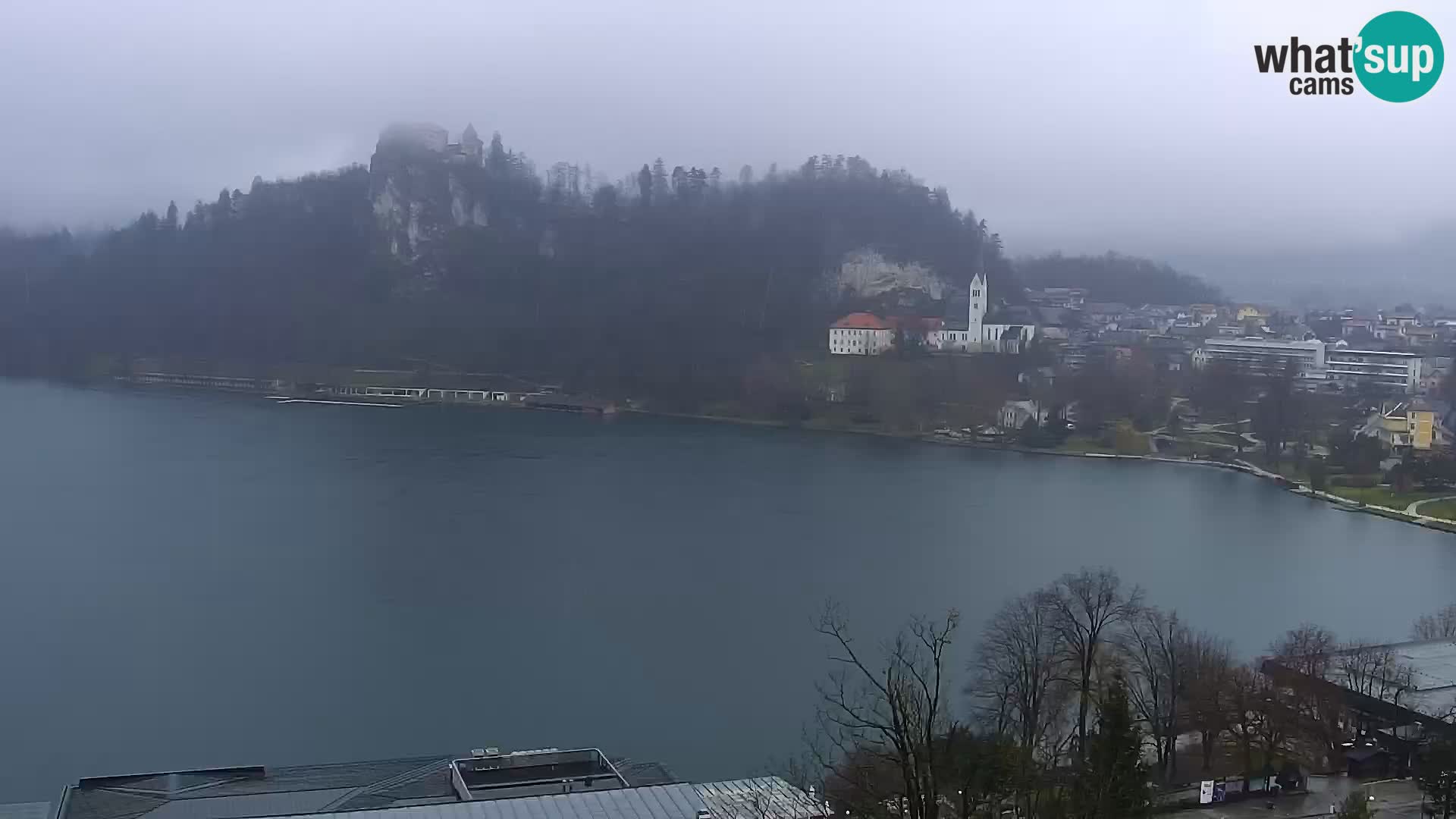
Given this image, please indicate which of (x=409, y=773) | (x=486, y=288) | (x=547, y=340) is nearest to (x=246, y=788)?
(x=409, y=773)

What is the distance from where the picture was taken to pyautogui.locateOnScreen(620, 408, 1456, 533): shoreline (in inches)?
350

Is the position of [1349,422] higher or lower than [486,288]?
lower

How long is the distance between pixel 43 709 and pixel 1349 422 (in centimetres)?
1231

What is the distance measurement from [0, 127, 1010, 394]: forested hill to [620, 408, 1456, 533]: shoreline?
168 cm

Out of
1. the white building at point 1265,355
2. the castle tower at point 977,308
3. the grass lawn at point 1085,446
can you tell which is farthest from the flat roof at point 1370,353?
the grass lawn at point 1085,446

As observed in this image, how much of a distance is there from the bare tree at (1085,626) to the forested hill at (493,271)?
12.1 meters

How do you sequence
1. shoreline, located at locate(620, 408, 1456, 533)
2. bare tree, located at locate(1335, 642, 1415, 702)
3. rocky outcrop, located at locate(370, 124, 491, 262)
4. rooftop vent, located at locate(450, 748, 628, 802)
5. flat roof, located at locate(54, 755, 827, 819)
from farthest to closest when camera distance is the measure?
rocky outcrop, located at locate(370, 124, 491, 262) < shoreline, located at locate(620, 408, 1456, 533) < bare tree, located at locate(1335, 642, 1415, 702) < rooftop vent, located at locate(450, 748, 628, 802) < flat roof, located at locate(54, 755, 827, 819)

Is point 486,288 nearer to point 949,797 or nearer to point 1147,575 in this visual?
point 1147,575

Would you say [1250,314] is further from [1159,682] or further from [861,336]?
[1159,682]

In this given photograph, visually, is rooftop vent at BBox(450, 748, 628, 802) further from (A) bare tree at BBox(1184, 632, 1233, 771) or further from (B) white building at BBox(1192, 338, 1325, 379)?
(B) white building at BBox(1192, 338, 1325, 379)

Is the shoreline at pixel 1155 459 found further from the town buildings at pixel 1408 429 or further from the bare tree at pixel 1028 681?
the bare tree at pixel 1028 681

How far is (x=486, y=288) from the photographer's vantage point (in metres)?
22.2

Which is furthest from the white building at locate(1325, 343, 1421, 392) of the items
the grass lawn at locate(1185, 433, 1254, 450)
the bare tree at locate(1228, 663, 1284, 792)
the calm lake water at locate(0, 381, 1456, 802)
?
the bare tree at locate(1228, 663, 1284, 792)

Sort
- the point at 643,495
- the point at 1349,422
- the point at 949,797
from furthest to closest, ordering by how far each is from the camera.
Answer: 1. the point at 1349,422
2. the point at 643,495
3. the point at 949,797
